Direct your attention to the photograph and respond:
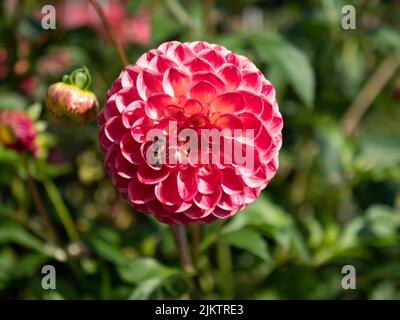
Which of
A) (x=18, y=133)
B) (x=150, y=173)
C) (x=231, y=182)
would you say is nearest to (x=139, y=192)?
(x=150, y=173)

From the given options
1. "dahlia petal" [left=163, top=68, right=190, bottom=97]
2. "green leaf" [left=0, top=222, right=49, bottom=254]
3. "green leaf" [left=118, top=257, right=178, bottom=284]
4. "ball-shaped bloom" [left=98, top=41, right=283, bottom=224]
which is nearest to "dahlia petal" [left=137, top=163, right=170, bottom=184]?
"ball-shaped bloom" [left=98, top=41, right=283, bottom=224]

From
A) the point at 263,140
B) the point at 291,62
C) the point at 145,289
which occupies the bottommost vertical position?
the point at 145,289

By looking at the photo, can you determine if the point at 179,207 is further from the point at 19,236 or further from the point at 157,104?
the point at 19,236

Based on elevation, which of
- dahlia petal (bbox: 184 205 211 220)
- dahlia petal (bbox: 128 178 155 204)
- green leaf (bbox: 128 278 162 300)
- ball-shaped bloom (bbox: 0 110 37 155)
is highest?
ball-shaped bloom (bbox: 0 110 37 155)

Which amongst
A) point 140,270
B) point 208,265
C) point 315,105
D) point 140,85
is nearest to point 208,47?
point 140,85

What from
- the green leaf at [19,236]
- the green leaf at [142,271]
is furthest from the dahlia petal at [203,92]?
the green leaf at [19,236]

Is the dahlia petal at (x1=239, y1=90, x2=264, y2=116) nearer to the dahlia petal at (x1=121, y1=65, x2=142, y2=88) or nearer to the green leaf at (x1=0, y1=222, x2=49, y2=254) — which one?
the dahlia petal at (x1=121, y1=65, x2=142, y2=88)

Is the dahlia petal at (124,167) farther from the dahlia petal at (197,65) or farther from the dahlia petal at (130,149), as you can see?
the dahlia petal at (197,65)

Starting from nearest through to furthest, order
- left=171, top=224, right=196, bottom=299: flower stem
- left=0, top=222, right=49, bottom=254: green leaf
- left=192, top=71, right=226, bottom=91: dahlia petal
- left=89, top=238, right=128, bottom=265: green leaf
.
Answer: left=192, top=71, right=226, bottom=91: dahlia petal < left=171, top=224, right=196, bottom=299: flower stem < left=89, top=238, right=128, bottom=265: green leaf < left=0, top=222, right=49, bottom=254: green leaf
